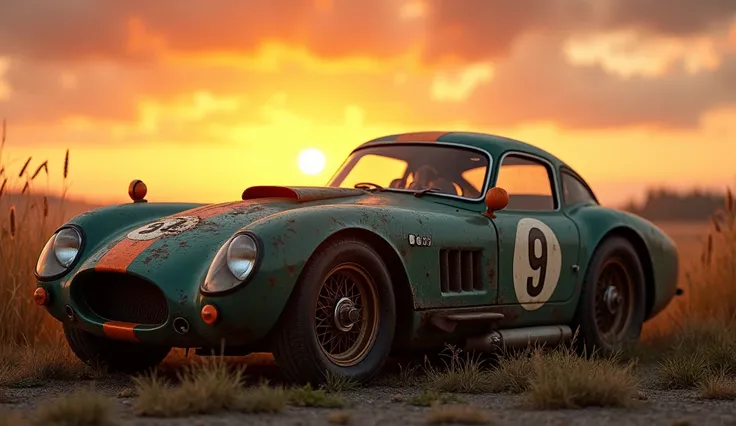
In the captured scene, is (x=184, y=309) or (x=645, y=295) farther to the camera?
(x=645, y=295)

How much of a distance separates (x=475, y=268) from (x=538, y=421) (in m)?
2.32

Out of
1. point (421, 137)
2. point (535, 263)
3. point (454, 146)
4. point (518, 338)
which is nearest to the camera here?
point (518, 338)

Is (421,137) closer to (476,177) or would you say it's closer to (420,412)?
(476,177)

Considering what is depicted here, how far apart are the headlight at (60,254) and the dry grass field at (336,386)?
622 millimetres

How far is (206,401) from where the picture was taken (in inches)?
179

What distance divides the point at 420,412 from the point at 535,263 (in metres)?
2.72

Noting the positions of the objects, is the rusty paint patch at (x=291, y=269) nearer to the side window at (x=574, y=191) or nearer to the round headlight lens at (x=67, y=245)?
the round headlight lens at (x=67, y=245)

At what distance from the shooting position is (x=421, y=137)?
26.1 feet

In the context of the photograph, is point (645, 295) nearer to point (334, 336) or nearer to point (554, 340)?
point (554, 340)

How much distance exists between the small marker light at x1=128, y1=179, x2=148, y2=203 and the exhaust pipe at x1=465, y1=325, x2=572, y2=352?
2736 millimetres

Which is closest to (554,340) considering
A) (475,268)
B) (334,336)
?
(475,268)

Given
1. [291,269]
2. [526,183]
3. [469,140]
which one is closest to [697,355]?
[526,183]

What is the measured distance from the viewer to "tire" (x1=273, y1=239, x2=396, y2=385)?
18.1ft

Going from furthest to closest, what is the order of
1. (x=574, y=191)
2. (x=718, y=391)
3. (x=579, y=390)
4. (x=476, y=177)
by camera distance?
(x=574, y=191), (x=476, y=177), (x=718, y=391), (x=579, y=390)
